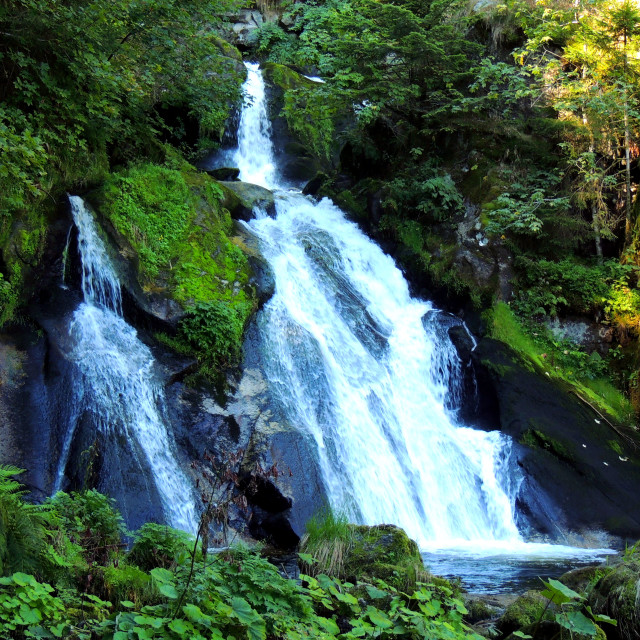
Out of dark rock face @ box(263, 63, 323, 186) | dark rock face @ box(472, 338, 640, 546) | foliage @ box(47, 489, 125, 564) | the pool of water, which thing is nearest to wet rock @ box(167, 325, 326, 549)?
the pool of water

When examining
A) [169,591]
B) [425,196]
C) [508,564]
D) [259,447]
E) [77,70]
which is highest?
[425,196]

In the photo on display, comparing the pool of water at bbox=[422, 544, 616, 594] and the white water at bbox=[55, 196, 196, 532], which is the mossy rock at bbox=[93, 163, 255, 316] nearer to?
the white water at bbox=[55, 196, 196, 532]

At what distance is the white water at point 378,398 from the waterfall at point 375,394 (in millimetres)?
21

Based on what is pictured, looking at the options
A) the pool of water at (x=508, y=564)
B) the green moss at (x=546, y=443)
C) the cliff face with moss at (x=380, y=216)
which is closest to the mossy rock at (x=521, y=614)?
the pool of water at (x=508, y=564)

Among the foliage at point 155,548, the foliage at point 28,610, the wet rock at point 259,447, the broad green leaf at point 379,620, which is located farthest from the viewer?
the wet rock at point 259,447

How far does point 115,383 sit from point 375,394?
426 centimetres

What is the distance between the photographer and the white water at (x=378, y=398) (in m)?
8.17

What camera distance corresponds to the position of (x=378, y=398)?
9531 millimetres

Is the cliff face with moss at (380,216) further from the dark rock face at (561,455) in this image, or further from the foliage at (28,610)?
the foliage at (28,610)

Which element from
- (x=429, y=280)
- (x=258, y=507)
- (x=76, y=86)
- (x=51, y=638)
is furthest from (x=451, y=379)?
(x=51, y=638)

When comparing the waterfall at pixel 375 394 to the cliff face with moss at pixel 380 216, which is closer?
the cliff face with moss at pixel 380 216

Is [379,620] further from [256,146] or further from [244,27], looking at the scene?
[244,27]

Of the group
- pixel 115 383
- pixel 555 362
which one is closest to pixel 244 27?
pixel 555 362

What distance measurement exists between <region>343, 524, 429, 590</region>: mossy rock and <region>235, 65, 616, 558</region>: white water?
8.44 ft
